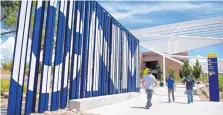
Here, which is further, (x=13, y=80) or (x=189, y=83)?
(x=189, y=83)

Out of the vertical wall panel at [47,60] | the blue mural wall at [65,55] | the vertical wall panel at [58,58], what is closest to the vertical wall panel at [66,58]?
the blue mural wall at [65,55]

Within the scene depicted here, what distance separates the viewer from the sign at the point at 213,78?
51.1 feet

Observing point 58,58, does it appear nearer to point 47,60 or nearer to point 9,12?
point 47,60

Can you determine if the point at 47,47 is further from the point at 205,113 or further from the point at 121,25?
the point at 121,25

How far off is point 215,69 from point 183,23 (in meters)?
20.0

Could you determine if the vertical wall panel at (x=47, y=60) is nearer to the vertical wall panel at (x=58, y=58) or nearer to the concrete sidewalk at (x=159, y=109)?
the vertical wall panel at (x=58, y=58)

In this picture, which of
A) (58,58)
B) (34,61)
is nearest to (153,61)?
(58,58)

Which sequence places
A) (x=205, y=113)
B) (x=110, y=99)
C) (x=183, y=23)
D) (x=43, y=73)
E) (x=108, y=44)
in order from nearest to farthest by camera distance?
(x=43, y=73)
(x=205, y=113)
(x=110, y=99)
(x=108, y=44)
(x=183, y=23)

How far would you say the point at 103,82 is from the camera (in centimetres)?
→ 1266

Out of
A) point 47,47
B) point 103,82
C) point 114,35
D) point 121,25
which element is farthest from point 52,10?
point 121,25

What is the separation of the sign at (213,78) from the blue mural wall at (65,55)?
5438 mm

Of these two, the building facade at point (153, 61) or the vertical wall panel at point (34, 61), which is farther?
the building facade at point (153, 61)

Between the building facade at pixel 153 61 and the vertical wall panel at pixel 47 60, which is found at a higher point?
the building facade at pixel 153 61

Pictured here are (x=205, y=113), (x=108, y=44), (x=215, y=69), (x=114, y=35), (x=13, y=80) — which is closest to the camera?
(x=13, y=80)
